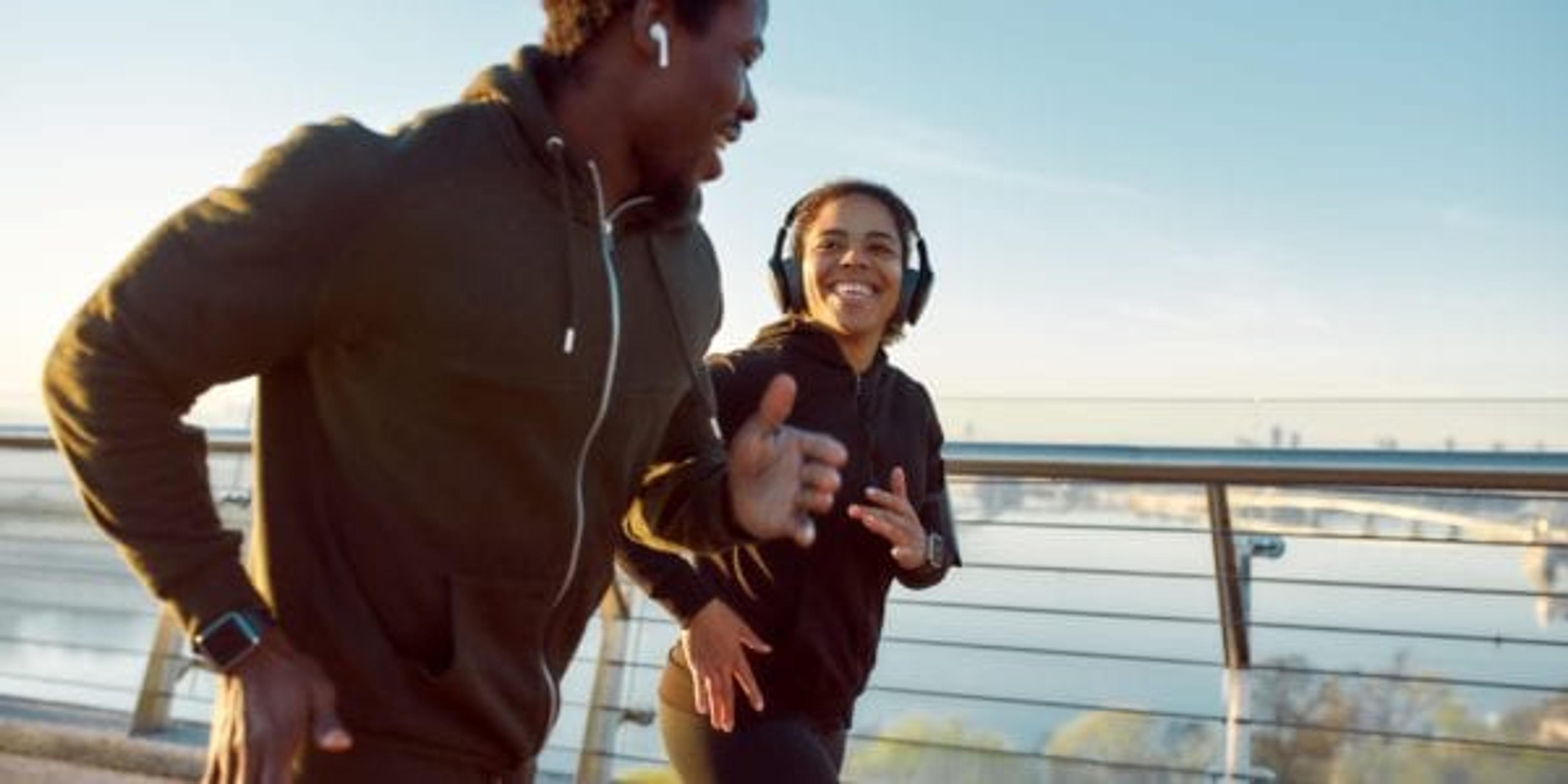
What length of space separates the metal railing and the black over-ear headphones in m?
0.43

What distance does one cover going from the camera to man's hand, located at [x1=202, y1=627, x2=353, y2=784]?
142cm

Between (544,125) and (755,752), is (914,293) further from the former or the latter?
(544,125)

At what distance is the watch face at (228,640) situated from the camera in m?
1.43

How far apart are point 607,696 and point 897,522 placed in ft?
5.03

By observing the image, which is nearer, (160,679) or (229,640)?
(229,640)

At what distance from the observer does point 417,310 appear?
158cm

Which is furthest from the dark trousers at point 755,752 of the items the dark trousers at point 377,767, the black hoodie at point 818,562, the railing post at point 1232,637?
the railing post at point 1232,637

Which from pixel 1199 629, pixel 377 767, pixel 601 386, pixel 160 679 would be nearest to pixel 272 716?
pixel 377 767

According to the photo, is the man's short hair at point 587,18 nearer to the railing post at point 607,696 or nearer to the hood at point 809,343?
the hood at point 809,343

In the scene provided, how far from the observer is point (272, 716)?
1.44m

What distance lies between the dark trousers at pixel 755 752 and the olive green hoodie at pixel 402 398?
29.9 inches

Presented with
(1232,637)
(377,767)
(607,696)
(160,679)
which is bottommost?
(160,679)

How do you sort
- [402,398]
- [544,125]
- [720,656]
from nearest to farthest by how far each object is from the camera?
1. [402,398]
2. [544,125]
3. [720,656]

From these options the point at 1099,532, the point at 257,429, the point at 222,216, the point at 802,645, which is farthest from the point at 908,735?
the point at 222,216
